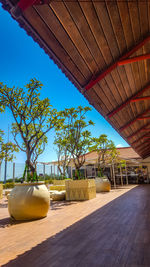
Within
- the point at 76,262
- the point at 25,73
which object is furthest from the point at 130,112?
the point at 25,73

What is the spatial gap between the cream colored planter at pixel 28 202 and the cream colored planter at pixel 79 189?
395cm

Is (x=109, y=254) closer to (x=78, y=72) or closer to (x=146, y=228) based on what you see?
(x=146, y=228)

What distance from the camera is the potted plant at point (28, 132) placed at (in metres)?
4.57

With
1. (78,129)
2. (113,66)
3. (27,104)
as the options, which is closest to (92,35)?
(113,66)

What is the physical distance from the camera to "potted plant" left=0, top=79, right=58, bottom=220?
457 cm

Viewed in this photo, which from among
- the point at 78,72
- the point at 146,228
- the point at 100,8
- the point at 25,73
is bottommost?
the point at 146,228

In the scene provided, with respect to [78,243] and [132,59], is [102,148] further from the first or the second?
[78,243]

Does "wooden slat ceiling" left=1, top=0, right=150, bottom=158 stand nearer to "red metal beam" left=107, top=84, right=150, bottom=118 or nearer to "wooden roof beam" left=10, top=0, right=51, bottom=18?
"wooden roof beam" left=10, top=0, right=51, bottom=18

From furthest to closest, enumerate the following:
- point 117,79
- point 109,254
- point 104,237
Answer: point 117,79 → point 104,237 → point 109,254

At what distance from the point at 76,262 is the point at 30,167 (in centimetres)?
370

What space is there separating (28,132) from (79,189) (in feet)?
12.8

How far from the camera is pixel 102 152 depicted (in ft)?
49.7

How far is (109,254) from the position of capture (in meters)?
2.36

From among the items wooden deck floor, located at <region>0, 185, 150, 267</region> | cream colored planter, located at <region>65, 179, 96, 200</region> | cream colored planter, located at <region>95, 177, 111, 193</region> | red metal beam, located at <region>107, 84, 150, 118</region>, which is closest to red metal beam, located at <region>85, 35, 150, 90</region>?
red metal beam, located at <region>107, 84, 150, 118</region>
